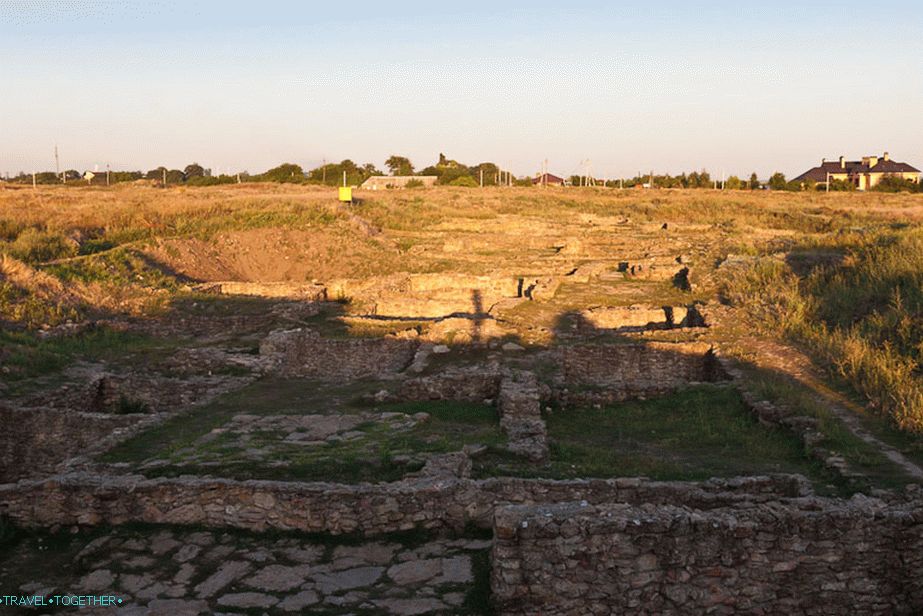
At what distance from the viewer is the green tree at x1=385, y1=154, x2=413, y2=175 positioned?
3353 inches

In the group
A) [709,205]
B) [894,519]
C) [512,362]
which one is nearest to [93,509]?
[894,519]

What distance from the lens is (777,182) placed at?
7619 cm

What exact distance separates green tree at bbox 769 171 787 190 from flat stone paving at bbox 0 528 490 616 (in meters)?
76.1

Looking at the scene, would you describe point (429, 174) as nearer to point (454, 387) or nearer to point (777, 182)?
point (777, 182)

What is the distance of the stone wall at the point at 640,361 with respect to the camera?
38.2 ft

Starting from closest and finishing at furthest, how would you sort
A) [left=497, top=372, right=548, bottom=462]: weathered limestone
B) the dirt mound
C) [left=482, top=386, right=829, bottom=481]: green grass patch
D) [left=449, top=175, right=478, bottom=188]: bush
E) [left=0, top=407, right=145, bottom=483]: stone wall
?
1. [left=482, top=386, right=829, bottom=481]: green grass patch
2. [left=497, top=372, right=548, bottom=462]: weathered limestone
3. [left=0, top=407, right=145, bottom=483]: stone wall
4. the dirt mound
5. [left=449, top=175, right=478, bottom=188]: bush

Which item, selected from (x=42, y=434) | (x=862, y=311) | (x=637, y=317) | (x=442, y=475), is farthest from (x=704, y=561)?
(x=637, y=317)

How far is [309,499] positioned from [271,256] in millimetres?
19210

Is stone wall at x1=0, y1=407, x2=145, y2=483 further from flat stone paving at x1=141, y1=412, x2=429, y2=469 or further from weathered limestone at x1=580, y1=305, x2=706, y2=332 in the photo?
weathered limestone at x1=580, y1=305, x2=706, y2=332

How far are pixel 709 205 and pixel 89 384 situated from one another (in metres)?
38.7

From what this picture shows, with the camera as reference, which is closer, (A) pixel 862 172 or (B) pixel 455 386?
(B) pixel 455 386

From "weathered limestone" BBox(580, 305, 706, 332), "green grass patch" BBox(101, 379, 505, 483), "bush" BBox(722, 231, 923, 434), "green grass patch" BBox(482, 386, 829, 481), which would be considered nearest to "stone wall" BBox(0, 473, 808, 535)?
"green grass patch" BBox(101, 379, 505, 483)

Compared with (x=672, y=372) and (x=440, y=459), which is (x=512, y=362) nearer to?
(x=672, y=372)

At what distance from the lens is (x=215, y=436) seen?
7.75 m
